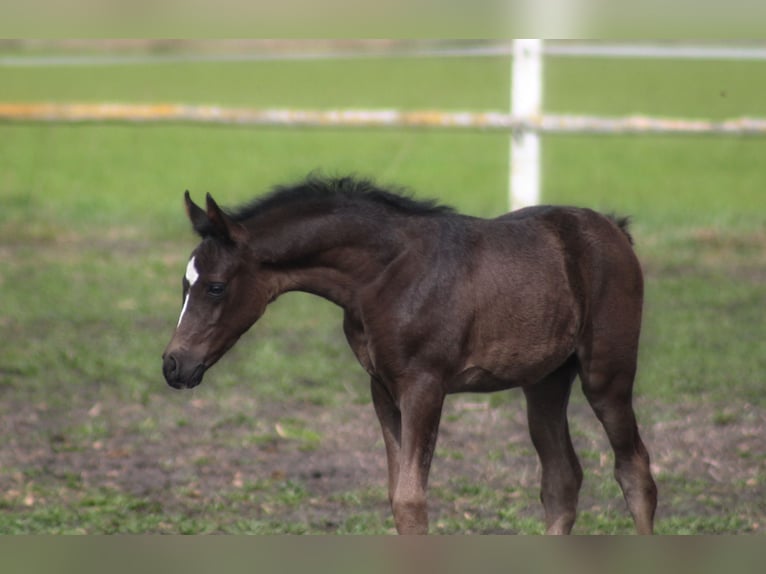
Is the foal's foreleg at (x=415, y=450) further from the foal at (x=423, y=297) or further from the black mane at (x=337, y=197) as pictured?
the black mane at (x=337, y=197)

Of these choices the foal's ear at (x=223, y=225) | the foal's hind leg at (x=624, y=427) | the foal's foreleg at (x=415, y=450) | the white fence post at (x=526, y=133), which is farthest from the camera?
the white fence post at (x=526, y=133)

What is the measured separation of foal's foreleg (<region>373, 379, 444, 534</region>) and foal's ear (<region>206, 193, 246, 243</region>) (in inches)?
31.5

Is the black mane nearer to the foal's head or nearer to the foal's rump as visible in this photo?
the foal's head

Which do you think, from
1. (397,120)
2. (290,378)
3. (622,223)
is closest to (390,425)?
(622,223)

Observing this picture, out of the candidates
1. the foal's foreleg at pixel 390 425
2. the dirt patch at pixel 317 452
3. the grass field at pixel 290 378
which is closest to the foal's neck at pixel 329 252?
the foal's foreleg at pixel 390 425

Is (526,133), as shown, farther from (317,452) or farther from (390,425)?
(390,425)

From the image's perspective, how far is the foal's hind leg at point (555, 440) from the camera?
5.50 metres

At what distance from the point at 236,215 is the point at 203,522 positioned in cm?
174

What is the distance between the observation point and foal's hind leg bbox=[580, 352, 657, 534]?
5.25 m

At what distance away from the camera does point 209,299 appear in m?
4.67

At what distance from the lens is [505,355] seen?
4941mm

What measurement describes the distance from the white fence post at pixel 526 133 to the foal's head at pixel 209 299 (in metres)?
6.36

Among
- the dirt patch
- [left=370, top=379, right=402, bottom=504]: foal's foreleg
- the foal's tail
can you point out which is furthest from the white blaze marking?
the foal's tail

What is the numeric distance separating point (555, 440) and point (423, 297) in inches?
43.2
